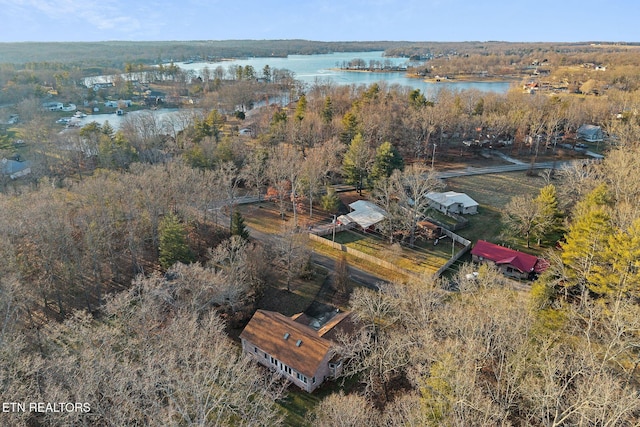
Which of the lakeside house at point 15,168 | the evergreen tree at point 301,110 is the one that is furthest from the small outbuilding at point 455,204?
the lakeside house at point 15,168

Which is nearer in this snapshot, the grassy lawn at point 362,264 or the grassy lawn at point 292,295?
the grassy lawn at point 292,295

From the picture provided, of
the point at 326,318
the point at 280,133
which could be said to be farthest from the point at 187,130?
the point at 326,318

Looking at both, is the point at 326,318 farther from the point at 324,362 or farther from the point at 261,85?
the point at 261,85

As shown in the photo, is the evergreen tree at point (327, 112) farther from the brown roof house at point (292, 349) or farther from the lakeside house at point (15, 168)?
the brown roof house at point (292, 349)

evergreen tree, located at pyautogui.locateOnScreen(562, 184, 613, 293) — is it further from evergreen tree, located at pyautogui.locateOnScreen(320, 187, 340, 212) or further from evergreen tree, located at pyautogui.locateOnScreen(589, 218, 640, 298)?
evergreen tree, located at pyautogui.locateOnScreen(320, 187, 340, 212)

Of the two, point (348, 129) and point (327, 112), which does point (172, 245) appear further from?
point (327, 112)

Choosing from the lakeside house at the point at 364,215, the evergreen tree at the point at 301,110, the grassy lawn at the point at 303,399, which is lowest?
the grassy lawn at the point at 303,399

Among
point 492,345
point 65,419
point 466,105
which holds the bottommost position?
point 492,345
